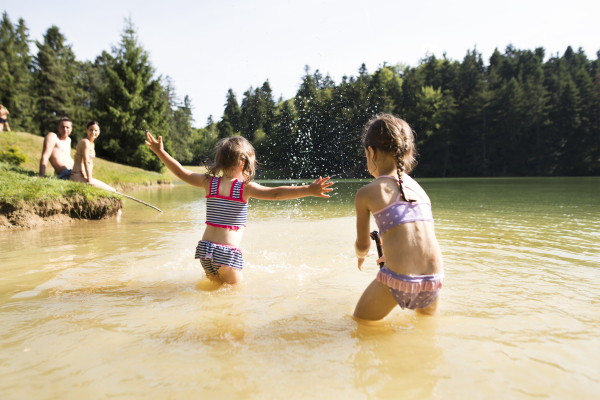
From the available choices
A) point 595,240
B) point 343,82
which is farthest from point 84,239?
point 343,82

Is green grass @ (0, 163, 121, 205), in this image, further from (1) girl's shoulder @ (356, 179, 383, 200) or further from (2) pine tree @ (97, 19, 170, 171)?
(2) pine tree @ (97, 19, 170, 171)

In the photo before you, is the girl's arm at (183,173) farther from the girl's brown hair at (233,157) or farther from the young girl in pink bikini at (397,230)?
the young girl in pink bikini at (397,230)

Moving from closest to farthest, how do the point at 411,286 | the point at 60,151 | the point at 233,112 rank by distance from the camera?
the point at 411,286, the point at 60,151, the point at 233,112

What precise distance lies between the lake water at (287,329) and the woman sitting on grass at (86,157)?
4.07m

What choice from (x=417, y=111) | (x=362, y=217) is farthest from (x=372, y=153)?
(x=417, y=111)

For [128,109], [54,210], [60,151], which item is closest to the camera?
[54,210]

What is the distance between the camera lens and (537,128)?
178 ft

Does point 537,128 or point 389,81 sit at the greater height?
point 389,81

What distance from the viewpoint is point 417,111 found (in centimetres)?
5994

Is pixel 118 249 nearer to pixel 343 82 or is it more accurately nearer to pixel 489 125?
pixel 343 82

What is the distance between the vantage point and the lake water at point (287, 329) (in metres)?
1.88

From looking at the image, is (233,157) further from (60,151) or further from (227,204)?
(60,151)

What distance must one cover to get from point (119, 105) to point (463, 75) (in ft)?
174

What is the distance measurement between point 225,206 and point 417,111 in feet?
202
